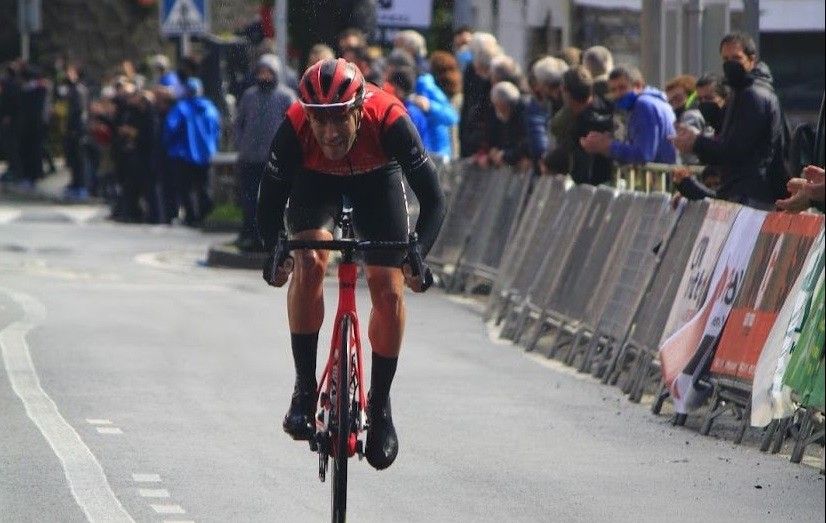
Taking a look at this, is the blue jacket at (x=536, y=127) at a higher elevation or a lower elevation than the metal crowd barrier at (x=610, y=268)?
higher

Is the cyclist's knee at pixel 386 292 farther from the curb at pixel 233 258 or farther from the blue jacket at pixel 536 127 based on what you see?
the curb at pixel 233 258

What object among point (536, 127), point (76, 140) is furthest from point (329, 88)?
point (76, 140)

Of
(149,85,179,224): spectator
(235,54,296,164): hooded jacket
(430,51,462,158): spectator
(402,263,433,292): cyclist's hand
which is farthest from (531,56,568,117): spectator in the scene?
(149,85,179,224): spectator

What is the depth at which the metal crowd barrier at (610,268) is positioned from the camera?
11883 mm

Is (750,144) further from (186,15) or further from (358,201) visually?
(186,15)

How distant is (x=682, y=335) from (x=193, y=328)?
491 centimetres

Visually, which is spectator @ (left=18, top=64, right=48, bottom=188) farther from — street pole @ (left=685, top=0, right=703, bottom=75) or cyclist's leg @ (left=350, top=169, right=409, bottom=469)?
cyclist's leg @ (left=350, top=169, right=409, bottom=469)

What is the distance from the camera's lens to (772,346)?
1111cm

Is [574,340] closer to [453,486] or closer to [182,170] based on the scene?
[453,486]

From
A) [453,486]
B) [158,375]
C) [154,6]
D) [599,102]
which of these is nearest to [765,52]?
[599,102]

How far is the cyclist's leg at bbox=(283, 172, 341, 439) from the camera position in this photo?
9000mm

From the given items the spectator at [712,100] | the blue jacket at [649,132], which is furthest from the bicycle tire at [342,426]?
the blue jacket at [649,132]

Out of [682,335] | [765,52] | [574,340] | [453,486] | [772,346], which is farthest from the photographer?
[765,52]

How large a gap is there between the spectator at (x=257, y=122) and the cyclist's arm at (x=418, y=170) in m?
12.9
